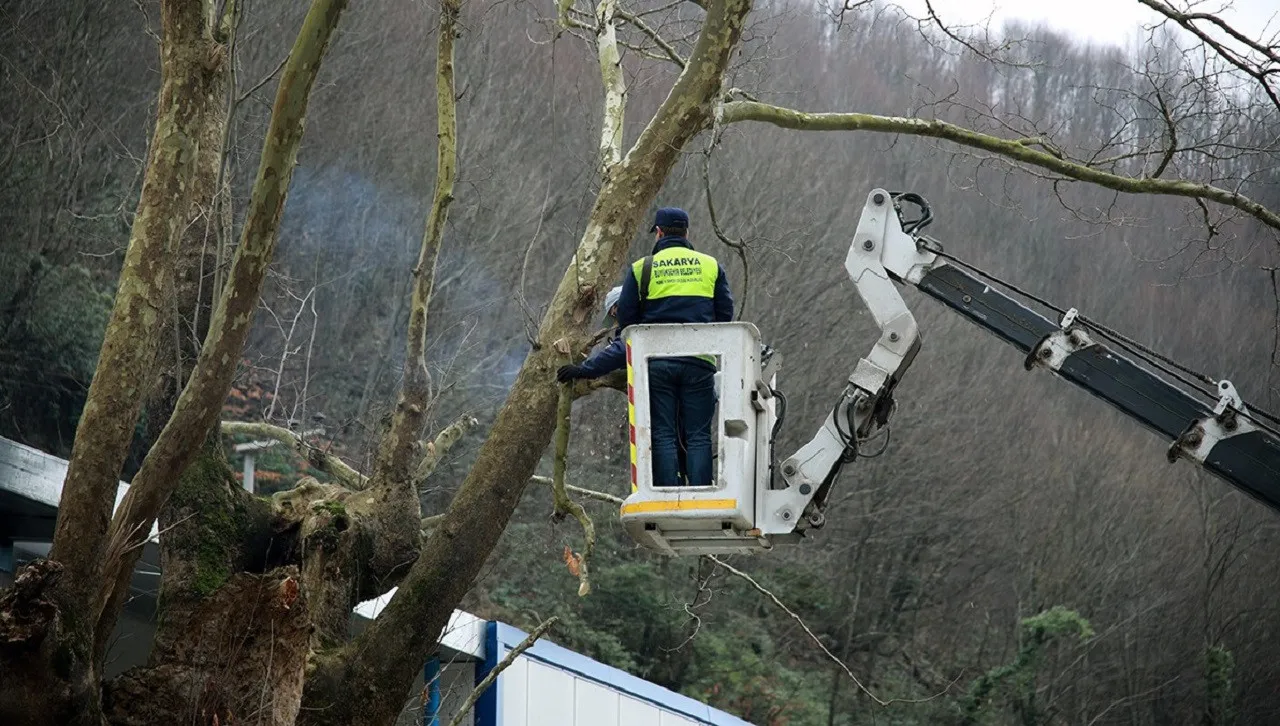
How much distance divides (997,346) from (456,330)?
538 inches

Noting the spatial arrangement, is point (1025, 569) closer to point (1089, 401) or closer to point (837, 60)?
point (1089, 401)

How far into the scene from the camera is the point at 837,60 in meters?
36.3

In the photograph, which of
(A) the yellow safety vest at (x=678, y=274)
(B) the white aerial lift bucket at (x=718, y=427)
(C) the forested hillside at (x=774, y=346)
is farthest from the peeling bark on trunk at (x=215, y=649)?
(C) the forested hillside at (x=774, y=346)

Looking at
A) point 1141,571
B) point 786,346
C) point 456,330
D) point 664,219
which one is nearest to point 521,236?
point 456,330

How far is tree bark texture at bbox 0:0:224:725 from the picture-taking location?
6.50 meters

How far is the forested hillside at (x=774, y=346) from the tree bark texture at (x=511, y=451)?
41.1 ft

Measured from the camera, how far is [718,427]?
823 cm

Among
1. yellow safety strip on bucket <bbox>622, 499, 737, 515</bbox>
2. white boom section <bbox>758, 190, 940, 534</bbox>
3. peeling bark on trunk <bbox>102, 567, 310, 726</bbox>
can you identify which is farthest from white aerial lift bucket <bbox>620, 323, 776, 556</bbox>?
peeling bark on trunk <bbox>102, 567, 310, 726</bbox>

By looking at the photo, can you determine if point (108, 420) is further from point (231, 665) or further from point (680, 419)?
point (680, 419)

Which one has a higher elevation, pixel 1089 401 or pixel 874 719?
pixel 1089 401

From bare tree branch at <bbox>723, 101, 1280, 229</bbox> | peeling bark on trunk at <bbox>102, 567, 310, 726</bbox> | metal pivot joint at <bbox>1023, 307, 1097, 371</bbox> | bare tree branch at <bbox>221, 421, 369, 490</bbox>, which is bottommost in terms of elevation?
peeling bark on trunk at <bbox>102, 567, 310, 726</bbox>

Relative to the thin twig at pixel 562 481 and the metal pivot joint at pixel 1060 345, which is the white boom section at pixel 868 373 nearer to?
the metal pivot joint at pixel 1060 345

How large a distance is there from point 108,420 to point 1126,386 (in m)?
5.54

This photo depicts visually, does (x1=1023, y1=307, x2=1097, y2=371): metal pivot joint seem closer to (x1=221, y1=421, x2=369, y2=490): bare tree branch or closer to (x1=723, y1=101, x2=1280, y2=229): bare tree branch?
(x1=723, y1=101, x2=1280, y2=229): bare tree branch
